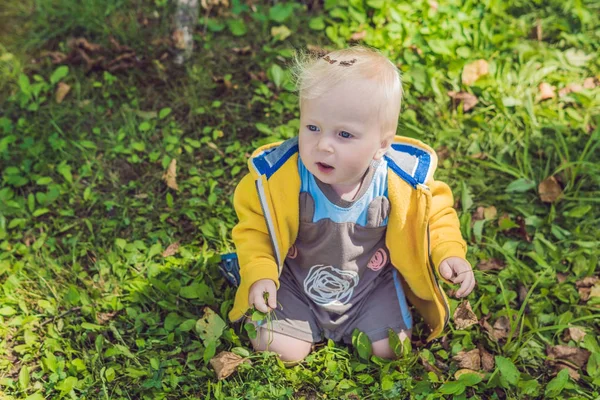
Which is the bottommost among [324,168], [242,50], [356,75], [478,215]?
[478,215]

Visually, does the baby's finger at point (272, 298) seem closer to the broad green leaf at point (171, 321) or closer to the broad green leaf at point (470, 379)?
the broad green leaf at point (171, 321)

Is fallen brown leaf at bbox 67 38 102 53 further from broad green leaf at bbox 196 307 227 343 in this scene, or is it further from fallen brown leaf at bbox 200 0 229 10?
broad green leaf at bbox 196 307 227 343

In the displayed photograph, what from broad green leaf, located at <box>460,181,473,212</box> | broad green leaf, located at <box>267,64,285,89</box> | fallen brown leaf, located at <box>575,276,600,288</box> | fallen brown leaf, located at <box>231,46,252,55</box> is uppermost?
fallen brown leaf, located at <box>231,46,252,55</box>

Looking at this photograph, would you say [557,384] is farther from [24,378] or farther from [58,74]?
[58,74]

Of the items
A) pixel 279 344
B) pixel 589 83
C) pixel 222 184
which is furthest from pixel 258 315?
pixel 589 83

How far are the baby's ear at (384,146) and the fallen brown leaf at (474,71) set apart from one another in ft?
4.99

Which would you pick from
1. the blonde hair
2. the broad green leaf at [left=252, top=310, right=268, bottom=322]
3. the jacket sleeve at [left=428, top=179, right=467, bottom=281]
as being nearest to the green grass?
the broad green leaf at [left=252, top=310, right=268, bottom=322]

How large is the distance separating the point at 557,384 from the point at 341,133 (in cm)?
131

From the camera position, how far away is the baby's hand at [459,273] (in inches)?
88.4

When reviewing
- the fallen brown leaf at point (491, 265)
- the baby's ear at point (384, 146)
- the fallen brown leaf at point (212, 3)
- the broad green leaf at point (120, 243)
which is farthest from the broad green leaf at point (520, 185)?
the fallen brown leaf at point (212, 3)

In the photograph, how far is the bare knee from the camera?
8.15 feet

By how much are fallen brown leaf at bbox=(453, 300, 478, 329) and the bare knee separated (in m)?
0.63

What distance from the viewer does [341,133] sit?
2.06 meters

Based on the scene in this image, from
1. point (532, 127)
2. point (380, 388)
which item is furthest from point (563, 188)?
point (380, 388)
